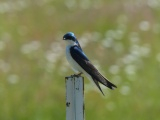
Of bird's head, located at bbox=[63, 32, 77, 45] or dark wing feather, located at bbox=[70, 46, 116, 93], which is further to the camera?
bird's head, located at bbox=[63, 32, 77, 45]

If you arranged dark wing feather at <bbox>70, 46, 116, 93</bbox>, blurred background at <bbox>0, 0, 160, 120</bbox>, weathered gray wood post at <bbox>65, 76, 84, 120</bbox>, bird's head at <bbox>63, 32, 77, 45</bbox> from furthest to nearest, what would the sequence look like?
blurred background at <bbox>0, 0, 160, 120</bbox> < bird's head at <bbox>63, 32, 77, 45</bbox> < dark wing feather at <bbox>70, 46, 116, 93</bbox> < weathered gray wood post at <bbox>65, 76, 84, 120</bbox>

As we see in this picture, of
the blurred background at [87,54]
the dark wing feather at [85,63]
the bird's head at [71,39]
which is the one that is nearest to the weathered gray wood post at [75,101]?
the dark wing feather at [85,63]

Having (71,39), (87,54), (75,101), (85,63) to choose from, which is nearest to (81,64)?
(85,63)

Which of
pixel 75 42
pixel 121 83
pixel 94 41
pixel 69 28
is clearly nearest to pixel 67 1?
pixel 69 28

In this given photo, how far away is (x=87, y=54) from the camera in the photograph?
984cm

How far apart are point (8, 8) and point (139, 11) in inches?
72.5

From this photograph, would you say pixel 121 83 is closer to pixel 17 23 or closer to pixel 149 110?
pixel 149 110

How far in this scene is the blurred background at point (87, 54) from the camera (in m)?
8.34

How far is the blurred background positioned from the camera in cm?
834

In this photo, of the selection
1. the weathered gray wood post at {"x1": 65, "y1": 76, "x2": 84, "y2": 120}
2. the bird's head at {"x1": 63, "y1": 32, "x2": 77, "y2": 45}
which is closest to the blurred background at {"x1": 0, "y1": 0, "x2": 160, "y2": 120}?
the bird's head at {"x1": 63, "y1": 32, "x2": 77, "y2": 45}

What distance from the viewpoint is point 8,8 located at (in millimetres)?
12320

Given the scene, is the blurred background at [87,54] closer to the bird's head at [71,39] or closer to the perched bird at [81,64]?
the bird's head at [71,39]

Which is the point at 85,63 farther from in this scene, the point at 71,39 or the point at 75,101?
the point at 75,101

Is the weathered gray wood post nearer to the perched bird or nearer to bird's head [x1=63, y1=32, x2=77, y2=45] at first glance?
the perched bird
